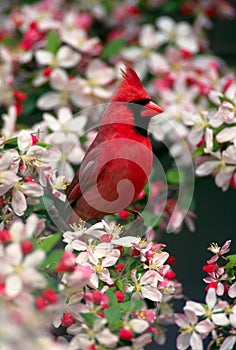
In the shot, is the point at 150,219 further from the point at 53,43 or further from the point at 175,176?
the point at 53,43

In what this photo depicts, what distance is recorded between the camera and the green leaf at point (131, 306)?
43.0 inches

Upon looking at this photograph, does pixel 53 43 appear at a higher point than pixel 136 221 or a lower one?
higher

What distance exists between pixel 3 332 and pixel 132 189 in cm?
56

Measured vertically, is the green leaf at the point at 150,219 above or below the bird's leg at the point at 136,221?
below

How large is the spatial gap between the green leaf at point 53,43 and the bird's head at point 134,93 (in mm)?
569

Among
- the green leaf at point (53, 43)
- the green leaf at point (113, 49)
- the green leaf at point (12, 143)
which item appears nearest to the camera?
the green leaf at point (12, 143)

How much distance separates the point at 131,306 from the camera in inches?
43.3

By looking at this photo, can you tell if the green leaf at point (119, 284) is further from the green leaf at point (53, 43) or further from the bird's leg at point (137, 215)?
the green leaf at point (53, 43)

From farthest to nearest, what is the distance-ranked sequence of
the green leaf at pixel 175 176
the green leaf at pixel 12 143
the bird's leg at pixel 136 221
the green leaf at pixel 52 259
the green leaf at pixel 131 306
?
1. the green leaf at pixel 175 176
2. the bird's leg at pixel 136 221
3. the green leaf at pixel 12 143
4. the green leaf at pixel 131 306
5. the green leaf at pixel 52 259

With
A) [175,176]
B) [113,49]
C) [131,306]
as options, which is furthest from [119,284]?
[113,49]

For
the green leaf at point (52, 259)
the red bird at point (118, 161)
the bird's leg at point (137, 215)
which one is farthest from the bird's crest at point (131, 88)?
the green leaf at point (52, 259)

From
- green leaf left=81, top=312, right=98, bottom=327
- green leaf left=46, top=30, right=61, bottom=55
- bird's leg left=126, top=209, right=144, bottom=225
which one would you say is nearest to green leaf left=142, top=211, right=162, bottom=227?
bird's leg left=126, top=209, right=144, bottom=225

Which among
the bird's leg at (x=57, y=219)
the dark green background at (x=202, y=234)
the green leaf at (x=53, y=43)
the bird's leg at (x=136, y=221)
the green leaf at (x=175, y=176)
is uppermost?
the green leaf at (x=53, y=43)

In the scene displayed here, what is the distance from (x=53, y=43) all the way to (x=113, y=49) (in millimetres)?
270
